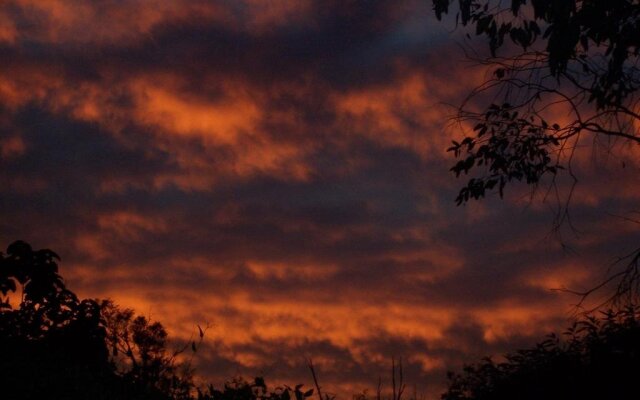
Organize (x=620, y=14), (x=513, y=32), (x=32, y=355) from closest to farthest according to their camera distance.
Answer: (x=32, y=355) < (x=620, y=14) < (x=513, y=32)

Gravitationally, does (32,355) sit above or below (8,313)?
below

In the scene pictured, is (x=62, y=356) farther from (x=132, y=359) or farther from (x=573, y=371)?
(x=573, y=371)

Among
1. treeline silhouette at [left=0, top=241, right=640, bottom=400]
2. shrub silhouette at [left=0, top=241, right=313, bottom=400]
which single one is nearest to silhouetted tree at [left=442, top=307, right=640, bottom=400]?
treeline silhouette at [left=0, top=241, right=640, bottom=400]

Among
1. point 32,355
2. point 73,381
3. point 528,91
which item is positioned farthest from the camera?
point 528,91

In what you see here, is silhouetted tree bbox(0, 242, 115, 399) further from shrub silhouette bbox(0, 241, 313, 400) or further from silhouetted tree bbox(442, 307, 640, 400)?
silhouetted tree bbox(442, 307, 640, 400)

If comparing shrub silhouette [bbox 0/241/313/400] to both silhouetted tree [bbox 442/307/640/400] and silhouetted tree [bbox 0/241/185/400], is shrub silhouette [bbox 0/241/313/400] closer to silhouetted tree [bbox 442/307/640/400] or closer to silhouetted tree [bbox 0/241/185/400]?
silhouetted tree [bbox 0/241/185/400]

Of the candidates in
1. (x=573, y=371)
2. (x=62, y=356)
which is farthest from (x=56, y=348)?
(x=573, y=371)

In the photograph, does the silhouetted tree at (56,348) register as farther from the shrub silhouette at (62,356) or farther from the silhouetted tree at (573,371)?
the silhouetted tree at (573,371)

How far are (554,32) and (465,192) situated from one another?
18.0ft

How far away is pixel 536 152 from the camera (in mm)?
14578

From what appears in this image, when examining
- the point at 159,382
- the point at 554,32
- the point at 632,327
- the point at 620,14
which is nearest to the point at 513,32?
the point at 620,14

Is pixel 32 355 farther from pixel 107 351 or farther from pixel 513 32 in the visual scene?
pixel 513 32

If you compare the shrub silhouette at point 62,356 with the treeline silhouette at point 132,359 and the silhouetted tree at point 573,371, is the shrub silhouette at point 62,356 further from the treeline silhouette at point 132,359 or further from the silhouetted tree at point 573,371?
the silhouetted tree at point 573,371

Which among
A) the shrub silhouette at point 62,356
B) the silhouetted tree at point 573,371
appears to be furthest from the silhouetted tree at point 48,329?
the silhouetted tree at point 573,371
